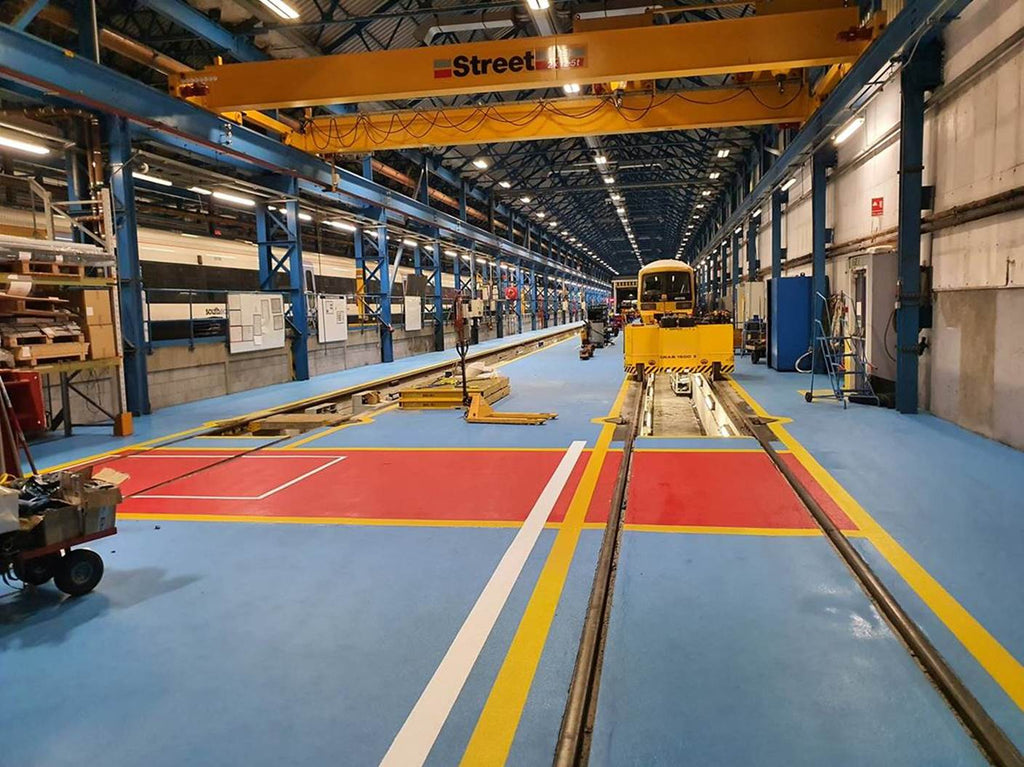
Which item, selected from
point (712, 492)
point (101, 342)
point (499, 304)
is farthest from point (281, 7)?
point (499, 304)

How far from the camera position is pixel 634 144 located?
2358 centimetres

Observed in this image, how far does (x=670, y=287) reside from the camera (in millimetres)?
18031

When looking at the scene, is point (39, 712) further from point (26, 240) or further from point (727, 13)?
point (727, 13)

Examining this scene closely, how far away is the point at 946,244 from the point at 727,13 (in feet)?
35.1

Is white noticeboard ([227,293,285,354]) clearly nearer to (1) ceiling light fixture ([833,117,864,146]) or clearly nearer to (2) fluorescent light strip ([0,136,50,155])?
(2) fluorescent light strip ([0,136,50,155])

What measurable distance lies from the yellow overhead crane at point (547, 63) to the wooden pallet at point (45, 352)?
5672mm

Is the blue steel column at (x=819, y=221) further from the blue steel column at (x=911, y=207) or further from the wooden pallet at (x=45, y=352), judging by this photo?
the wooden pallet at (x=45, y=352)


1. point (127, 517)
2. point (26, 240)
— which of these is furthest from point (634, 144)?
point (127, 517)

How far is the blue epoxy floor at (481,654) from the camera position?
2312mm

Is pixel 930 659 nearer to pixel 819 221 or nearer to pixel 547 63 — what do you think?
pixel 547 63

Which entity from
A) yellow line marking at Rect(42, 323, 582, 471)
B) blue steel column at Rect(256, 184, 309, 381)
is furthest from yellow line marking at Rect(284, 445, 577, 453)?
blue steel column at Rect(256, 184, 309, 381)

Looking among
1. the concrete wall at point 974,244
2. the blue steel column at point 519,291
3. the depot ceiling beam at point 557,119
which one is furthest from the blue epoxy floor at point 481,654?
the blue steel column at point 519,291

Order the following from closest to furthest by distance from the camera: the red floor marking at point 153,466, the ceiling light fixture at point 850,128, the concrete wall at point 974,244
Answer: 1. the red floor marking at point 153,466
2. the concrete wall at point 974,244
3. the ceiling light fixture at point 850,128

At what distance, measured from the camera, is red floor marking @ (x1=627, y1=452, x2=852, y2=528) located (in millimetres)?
4754
